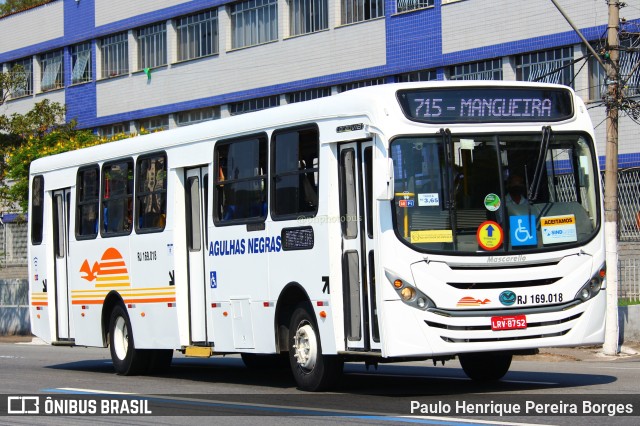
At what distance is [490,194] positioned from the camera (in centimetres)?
1320

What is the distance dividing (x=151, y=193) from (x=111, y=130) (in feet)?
103

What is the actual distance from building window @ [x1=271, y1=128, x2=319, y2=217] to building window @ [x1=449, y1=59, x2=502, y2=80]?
62.2ft

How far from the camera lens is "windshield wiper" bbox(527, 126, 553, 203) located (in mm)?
13391

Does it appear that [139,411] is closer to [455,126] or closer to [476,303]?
[476,303]

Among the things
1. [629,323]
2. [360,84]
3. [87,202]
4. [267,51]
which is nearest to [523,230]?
[87,202]

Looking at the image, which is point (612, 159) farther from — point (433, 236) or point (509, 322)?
point (433, 236)

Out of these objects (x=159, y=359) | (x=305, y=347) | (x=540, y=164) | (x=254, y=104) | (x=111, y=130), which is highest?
(x=111, y=130)

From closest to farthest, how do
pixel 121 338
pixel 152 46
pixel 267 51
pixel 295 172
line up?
pixel 295 172, pixel 121 338, pixel 267 51, pixel 152 46

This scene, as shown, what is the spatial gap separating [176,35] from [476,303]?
113 feet

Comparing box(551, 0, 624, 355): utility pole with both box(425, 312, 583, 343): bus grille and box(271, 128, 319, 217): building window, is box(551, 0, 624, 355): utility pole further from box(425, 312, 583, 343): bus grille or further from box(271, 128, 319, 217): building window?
box(425, 312, 583, 343): bus grille

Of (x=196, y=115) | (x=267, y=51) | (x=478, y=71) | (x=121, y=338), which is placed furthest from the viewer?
(x=196, y=115)

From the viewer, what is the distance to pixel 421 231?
13.0 m

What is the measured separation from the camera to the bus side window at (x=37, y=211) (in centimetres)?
2133

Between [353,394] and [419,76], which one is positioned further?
[419,76]
